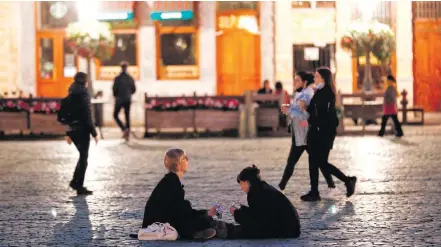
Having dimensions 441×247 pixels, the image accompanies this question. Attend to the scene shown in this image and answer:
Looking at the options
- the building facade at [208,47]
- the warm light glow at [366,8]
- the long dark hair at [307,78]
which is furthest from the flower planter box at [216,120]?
the long dark hair at [307,78]

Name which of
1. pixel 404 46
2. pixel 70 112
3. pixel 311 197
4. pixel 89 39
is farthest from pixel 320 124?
pixel 404 46

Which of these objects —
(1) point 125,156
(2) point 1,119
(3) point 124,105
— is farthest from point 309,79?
(2) point 1,119

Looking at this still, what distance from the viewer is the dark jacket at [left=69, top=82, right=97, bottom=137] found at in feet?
45.4

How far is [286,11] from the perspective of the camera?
33.1m

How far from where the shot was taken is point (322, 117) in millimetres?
12680

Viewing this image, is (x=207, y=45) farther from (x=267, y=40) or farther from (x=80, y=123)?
(x=80, y=123)

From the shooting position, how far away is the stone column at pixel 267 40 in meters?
32.9

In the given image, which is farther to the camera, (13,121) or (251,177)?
(13,121)

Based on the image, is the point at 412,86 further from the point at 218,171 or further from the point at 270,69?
the point at 218,171

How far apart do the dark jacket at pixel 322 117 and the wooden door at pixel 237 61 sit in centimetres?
2053

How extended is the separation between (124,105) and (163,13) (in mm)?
8446

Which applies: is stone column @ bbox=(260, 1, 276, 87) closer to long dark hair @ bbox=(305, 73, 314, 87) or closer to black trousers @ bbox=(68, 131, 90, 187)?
black trousers @ bbox=(68, 131, 90, 187)

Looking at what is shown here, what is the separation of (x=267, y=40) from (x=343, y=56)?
243 centimetres

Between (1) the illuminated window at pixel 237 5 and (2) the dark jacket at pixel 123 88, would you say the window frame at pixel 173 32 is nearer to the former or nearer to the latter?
(1) the illuminated window at pixel 237 5
